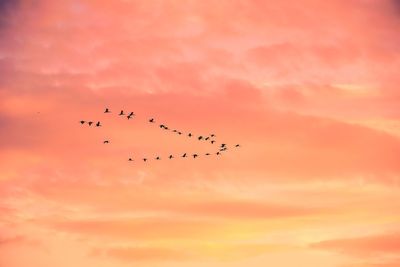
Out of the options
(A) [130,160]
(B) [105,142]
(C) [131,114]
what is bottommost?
(A) [130,160]

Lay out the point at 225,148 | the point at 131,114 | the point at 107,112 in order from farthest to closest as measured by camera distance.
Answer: the point at 225,148 → the point at 131,114 → the point at 107,112

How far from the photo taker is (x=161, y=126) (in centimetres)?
12512

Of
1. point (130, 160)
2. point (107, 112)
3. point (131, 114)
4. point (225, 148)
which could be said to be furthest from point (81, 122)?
point (225, 148)

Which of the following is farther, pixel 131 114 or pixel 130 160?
pixel 130 160

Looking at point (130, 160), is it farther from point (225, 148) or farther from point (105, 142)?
point (225, 148)

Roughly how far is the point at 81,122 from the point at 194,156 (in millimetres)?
58175

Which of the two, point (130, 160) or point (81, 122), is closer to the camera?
point (81, 122)

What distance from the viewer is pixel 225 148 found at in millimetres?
127062

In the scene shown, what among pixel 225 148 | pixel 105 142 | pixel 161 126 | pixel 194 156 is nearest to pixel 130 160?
pixel 105 142

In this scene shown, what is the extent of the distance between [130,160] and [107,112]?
3073 centimetres

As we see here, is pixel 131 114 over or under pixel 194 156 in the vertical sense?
over

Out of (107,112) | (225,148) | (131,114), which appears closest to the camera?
(107,112)

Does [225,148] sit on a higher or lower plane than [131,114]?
lower

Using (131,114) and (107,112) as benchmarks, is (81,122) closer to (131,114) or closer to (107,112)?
(107,112)
